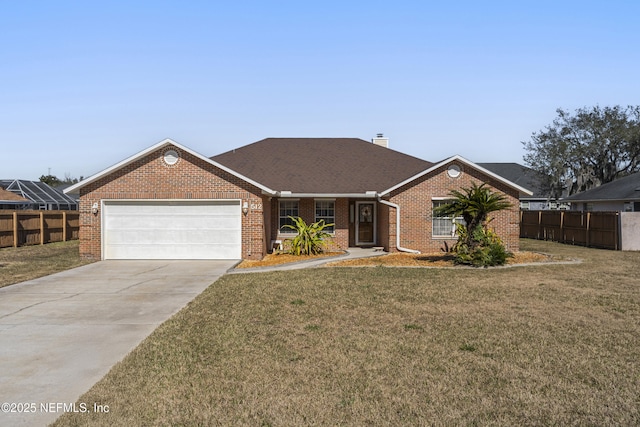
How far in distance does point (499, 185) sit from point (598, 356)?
14982 mm

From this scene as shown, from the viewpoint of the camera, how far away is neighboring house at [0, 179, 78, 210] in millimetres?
44812

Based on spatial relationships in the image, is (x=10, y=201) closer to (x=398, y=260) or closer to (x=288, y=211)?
(x=288, y=211)

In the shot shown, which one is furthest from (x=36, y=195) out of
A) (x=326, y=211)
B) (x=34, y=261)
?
(x=326, y=211)

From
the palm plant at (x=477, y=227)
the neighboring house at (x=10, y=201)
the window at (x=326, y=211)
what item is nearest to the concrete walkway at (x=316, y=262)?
the window at (x=326, y=211)

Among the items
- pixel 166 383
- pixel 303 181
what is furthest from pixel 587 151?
pixel 166 383

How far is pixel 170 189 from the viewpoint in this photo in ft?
64.1

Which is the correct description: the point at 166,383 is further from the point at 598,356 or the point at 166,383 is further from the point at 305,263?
the point at 305,263

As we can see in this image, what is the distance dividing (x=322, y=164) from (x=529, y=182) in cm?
3371

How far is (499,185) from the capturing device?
21547mm

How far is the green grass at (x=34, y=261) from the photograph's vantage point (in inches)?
620

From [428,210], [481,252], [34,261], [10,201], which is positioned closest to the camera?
[481,252]

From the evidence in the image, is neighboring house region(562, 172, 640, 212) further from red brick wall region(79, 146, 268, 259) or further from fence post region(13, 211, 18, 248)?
fence post region(13, 211, 18, 248)

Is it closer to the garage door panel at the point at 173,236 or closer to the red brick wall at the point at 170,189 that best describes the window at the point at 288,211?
the red brick wall at the point at 170,189

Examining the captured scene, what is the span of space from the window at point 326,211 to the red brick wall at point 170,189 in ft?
14.1
